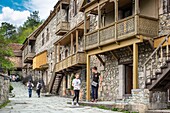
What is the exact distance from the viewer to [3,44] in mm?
11023

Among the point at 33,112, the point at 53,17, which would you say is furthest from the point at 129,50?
the point at 53,17

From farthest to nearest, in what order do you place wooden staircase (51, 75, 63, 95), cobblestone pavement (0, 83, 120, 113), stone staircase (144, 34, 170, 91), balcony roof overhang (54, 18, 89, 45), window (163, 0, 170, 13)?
wooden staircase (51, 75, 63, 95) → balcony roof overhang (54, 18, 89, 45) → window (163, 0, 170, 13) → cobblestone pavement (0, 83, 120, 113) → stone staircase (144, 34, 170, 91)

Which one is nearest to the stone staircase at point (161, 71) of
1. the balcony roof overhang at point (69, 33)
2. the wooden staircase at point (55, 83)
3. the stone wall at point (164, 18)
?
the stone wall at point (164, 18)

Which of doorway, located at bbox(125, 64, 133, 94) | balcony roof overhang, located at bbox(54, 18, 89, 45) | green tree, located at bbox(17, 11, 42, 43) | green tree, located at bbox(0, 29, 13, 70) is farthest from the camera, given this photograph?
green tree, located at bbox(17, 11, 42, 43)

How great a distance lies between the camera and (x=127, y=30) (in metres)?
14.5

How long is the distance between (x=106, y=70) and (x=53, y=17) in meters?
15.9

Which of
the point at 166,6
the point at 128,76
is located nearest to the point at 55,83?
the point at 128,76

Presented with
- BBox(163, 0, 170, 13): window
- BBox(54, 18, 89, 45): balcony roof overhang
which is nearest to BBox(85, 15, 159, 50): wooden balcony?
BBox(163, 0, 170, 13): window

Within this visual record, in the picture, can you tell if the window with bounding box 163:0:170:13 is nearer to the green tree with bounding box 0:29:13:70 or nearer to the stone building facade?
the stone building facade

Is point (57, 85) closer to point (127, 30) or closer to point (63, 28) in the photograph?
point (63, 28)

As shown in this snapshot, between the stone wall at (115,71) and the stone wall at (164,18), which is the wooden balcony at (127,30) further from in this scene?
the stone wall at (115,71)

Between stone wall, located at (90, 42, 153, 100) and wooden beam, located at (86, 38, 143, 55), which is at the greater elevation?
wooden beam, located at (86, 38, 143, 55)

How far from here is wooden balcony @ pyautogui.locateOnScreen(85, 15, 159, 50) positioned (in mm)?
13914

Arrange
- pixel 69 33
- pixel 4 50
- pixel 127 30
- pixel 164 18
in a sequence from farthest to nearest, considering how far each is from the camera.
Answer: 1. pixel 69 33
2. pixel 127 30
3. pixel 164 18
4. pixel 4 50
